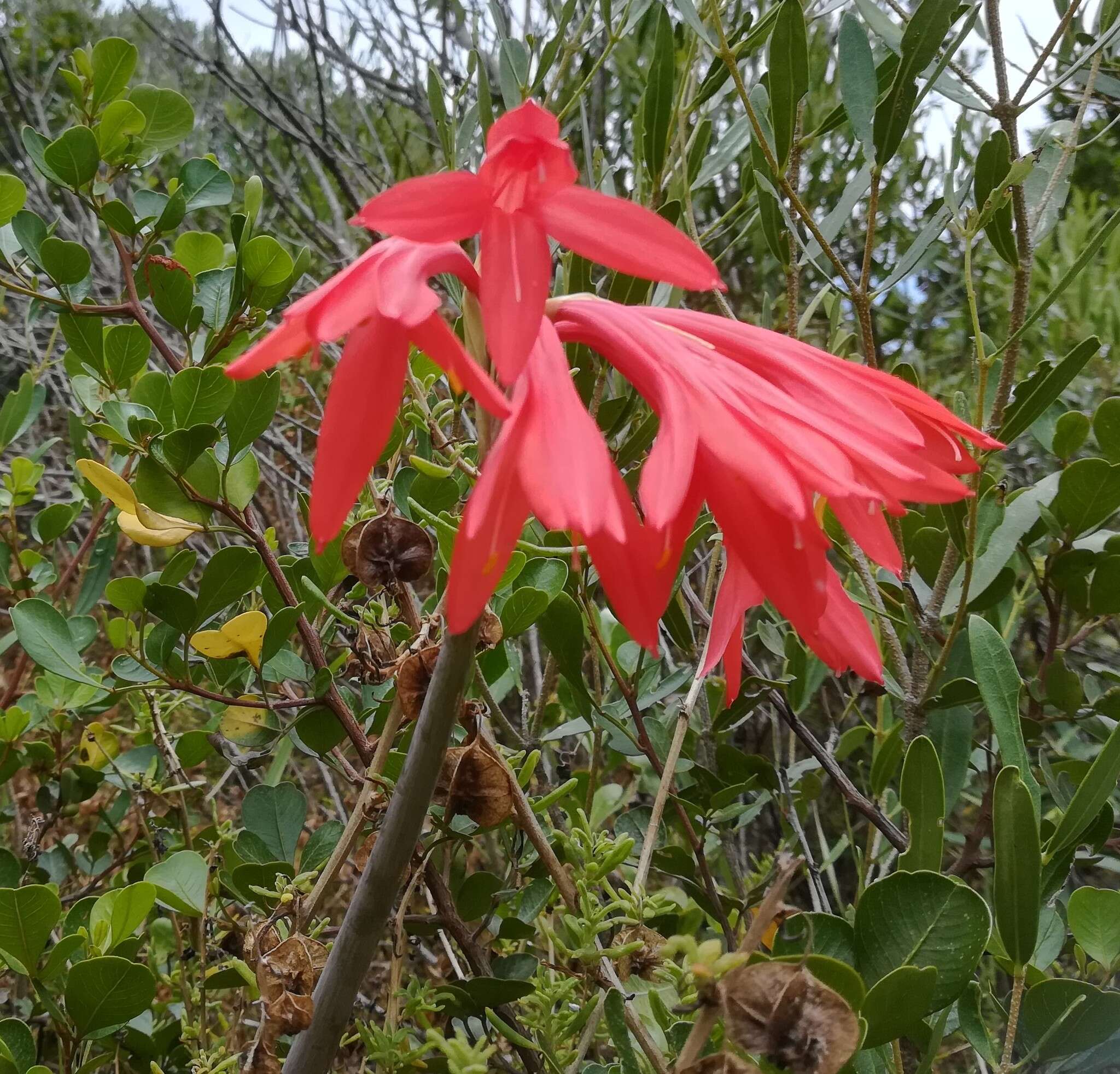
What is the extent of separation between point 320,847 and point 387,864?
0.36 metres

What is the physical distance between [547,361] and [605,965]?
1.03ft

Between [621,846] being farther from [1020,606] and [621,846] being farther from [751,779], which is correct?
[1020,606]

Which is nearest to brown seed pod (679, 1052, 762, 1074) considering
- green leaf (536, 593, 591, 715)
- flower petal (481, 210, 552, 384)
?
flower petal (481, 210, 552, 384)

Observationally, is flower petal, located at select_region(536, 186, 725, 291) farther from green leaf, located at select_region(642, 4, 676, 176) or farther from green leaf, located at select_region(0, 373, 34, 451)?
green leaf, located at select_region(0, 373, 34, 451)

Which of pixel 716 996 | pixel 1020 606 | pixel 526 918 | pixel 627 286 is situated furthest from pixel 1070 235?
pixel 716 996

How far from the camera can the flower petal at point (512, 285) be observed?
0.28 meters

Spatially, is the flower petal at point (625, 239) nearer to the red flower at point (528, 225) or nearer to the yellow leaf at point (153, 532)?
the red flower at point (528, 225)

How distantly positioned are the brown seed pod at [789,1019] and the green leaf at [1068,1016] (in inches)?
6.9

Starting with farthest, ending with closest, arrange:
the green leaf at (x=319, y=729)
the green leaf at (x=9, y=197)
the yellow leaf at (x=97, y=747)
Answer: the yellow leaf at (x=97, y=747)
the green leaf at (x=9, y=197)
the green leaf at (x=319, y=729)

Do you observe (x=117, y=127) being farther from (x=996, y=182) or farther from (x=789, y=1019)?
(x=789, y=1019)

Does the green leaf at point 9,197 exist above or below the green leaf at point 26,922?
above

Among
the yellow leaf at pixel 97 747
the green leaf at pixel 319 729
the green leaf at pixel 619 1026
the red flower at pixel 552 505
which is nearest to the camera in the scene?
the red flower at pixel 552 505

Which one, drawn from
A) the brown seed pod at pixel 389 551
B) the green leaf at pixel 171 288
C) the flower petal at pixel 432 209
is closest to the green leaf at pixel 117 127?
the green leaf at pixel 171 288

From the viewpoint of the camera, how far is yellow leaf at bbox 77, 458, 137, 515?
0.53 metres
